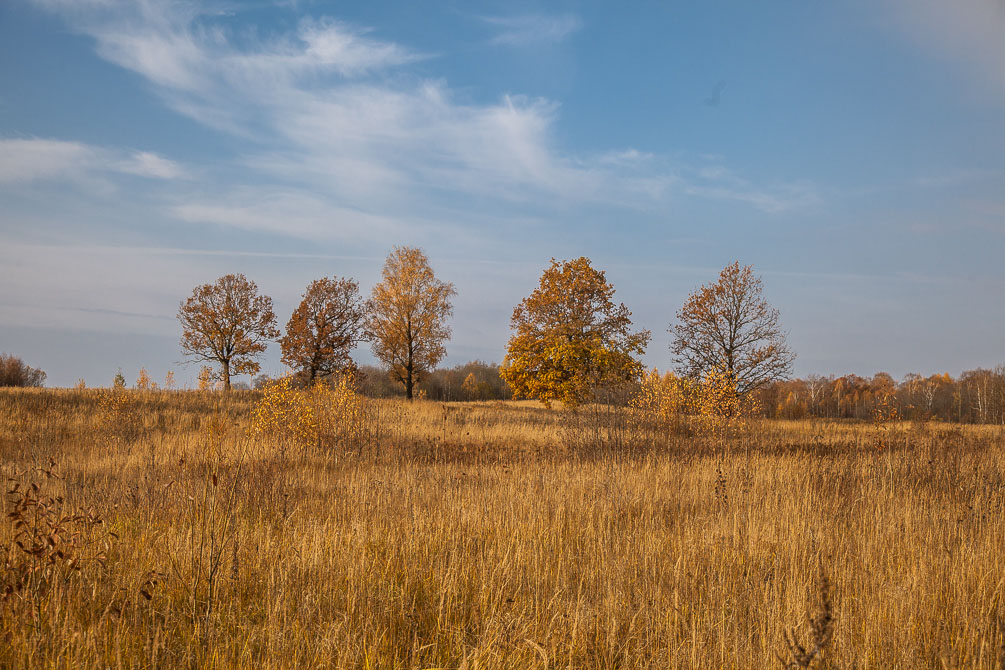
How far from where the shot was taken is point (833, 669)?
3219 millimetres

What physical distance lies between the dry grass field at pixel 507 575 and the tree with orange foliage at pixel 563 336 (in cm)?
1845

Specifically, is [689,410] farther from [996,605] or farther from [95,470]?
[95,470]

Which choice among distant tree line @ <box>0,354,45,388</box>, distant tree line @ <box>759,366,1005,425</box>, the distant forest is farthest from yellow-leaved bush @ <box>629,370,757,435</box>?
distant tree line @ <box>0,354,45,388</box>

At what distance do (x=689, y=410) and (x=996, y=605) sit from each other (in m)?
15.3

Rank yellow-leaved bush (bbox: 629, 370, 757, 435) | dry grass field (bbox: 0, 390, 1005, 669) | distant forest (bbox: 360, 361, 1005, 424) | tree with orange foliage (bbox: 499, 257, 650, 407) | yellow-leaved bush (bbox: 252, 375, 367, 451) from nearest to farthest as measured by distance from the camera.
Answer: dry grass field (bbox: 0, 390, 1005, 669)
yellow-leaved bush (bbox: 252, 375, 367, 451)
yellow-leaved bush (bbox: 629, 370, 757, 435)
tree with orange foliage (bbox: 499, 257, 650, 407)
distant forest (bbox: 360, 361, 1005, 424)

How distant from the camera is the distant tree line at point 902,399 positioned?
29969 millimetres

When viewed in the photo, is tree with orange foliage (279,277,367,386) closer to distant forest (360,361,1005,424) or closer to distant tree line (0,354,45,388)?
distant forest (360,361,1005,424)

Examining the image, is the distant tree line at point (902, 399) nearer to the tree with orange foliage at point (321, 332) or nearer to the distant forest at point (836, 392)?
the distant forest at point (836, 392)

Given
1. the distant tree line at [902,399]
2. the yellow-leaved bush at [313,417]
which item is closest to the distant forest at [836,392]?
the distant tree line at [902,399]

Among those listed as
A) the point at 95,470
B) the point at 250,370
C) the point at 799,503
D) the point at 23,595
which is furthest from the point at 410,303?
the point at 23,595

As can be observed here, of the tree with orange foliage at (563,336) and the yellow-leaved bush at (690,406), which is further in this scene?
the tree with orange foliage at (563,336)

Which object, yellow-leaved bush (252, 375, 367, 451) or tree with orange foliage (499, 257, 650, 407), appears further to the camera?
tree with orange foliage (499, 257, 650, 407)

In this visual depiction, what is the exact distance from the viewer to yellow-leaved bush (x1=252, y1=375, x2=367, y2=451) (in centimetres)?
1459

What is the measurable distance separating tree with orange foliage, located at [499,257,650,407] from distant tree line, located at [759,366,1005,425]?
302 inches
